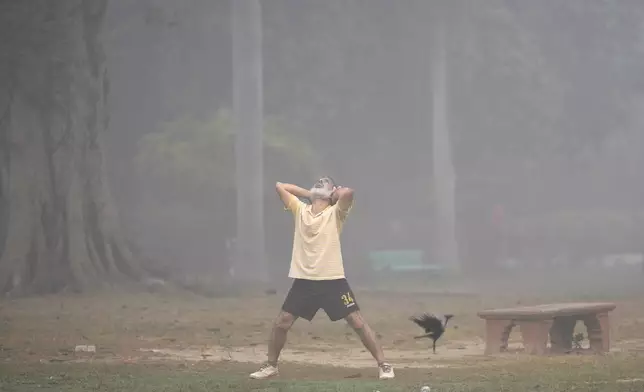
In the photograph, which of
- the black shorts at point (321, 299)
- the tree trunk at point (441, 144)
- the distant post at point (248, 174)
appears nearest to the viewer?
the black shorts at point (321, 299)

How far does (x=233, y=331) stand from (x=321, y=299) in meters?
5.56

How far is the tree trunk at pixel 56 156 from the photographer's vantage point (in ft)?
56.4

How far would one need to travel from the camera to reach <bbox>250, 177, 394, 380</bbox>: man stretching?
328 inches

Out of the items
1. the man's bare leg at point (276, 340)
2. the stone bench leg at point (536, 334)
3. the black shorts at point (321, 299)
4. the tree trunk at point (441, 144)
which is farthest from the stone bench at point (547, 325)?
the tree trunk at point (441, 144)

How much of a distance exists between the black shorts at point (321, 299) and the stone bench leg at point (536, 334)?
2.68 m

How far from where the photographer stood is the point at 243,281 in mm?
18250

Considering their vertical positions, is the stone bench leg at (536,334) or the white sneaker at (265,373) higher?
the stone bench leg at (536,334)

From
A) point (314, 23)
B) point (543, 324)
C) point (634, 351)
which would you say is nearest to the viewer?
point (543, 324)

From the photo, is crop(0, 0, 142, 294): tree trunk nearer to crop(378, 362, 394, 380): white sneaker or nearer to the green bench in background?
the green bench in background

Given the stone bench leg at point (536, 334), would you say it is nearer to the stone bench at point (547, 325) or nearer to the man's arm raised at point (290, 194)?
the stone bench at point (547, 325)

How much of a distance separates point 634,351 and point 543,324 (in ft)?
4.67

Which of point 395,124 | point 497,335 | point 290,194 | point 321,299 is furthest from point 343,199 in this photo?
point 395,124

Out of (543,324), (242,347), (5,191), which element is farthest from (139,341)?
(5,191)

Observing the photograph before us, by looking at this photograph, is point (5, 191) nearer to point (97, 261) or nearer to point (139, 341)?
point (97, 261)
